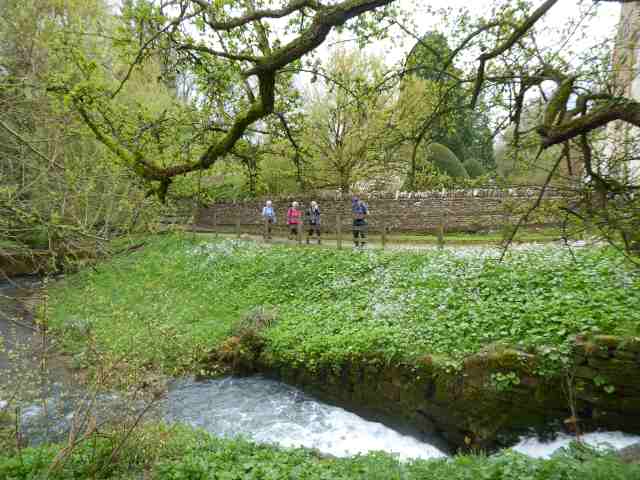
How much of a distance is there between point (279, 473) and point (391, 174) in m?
19.7

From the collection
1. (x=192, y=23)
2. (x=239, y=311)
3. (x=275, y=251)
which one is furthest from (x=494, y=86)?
(x=275, y=251)

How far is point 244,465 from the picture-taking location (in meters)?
5.18

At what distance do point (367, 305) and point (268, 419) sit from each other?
3.78 m

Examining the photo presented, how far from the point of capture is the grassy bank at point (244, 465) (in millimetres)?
4398

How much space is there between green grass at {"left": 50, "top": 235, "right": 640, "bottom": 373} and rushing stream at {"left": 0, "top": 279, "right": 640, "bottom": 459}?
0.82 m

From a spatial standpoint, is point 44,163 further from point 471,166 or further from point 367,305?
point 471,166

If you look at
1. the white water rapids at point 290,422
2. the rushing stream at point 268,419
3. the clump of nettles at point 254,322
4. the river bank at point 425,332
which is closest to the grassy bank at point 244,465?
the rushing stream at point 268,419

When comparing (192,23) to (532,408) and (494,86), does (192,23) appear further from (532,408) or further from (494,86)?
(532,408)

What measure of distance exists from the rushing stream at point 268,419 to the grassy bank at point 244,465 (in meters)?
0.47

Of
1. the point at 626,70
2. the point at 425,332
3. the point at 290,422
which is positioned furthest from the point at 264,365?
the point at 626,70

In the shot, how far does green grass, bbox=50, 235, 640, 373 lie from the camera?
7.16 metres

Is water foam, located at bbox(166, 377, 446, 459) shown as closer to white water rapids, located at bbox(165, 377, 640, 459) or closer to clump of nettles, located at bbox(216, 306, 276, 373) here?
white water rapids, located at bbox(165, 377, 640, 459)

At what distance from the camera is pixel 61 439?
23.0 feet

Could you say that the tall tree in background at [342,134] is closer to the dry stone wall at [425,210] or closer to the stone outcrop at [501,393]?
the dry stone wall at [425,210]
